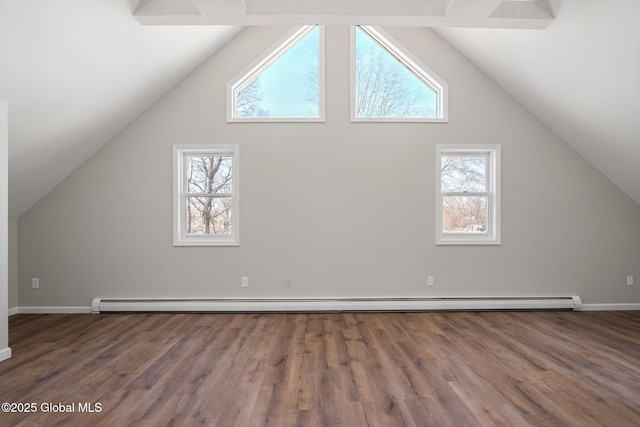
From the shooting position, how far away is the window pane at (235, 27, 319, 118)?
5438 mm

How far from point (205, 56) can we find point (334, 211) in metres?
2.57

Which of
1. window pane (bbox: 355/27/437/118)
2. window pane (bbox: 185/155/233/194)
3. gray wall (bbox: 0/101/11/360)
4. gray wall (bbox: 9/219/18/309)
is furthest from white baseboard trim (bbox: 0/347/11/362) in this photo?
window pane (bbox: 355/27/437/118)

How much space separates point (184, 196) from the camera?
5.40m

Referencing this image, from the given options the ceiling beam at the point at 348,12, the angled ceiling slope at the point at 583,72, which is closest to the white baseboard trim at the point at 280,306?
the angled ceiling slope at the point at 583,72

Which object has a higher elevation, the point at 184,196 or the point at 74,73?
the point at 74,73

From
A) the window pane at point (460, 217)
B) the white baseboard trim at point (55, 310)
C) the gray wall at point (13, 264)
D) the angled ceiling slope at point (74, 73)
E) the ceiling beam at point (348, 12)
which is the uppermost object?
the ceiling beam at point (348, 12)

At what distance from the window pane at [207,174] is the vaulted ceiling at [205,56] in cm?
93

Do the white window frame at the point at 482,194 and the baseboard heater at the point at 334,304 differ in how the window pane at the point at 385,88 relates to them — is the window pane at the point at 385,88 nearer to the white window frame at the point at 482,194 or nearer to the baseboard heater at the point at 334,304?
the white window frame at the point at 482,194

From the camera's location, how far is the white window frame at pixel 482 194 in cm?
535

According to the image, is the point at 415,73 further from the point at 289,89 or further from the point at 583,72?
the point at 583,72

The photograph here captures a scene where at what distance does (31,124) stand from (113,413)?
2.85 m

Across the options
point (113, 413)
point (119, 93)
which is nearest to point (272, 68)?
point (119, 93)

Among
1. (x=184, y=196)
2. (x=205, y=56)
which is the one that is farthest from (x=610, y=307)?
(x=205, y=56)

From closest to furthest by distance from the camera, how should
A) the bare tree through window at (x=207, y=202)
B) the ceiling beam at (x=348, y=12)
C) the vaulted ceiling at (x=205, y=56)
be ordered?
1. the vaulted ceiling at (x=205, y=56)
2. the ceiling beam at (x=348, y=12)
3. the bare tree through window at (x=207, y=202)
